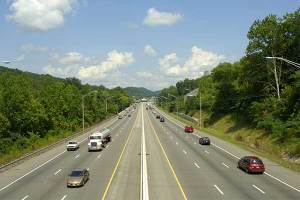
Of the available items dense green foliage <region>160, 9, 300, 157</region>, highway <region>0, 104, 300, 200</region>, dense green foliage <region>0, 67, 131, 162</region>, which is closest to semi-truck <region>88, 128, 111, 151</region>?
highway <region>0, 104, 300, 200</region>

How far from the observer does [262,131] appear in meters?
75.2

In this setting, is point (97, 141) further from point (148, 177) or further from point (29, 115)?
point (29, 115)

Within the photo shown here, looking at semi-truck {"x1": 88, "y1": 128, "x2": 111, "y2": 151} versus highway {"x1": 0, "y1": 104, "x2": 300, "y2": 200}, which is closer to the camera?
highway {"x1": 0, "y1": 104, "x2": 300, "y2": 200}

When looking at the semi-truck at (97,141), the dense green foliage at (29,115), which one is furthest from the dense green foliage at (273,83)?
the dense green foliage at (29,115)

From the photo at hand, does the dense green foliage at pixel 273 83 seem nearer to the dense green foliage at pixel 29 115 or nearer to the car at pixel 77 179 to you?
the car at pixel 77 179

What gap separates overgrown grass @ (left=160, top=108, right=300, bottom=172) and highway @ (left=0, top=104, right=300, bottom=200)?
11.4ft

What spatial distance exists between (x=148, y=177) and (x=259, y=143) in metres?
34.3

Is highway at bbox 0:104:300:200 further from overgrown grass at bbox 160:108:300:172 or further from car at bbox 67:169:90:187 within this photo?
overgrown grass at bbox 160:108:300:172

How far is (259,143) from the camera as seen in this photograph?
A: 69.7 metres

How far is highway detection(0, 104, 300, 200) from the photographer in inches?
1286

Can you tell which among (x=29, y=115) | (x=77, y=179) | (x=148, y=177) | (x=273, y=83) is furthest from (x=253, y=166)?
(x=29, y=115)

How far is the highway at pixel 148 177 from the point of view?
32.7 metres

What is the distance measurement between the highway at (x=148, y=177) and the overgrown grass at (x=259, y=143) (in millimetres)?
3486

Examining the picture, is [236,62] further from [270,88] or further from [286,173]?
[286,173]
